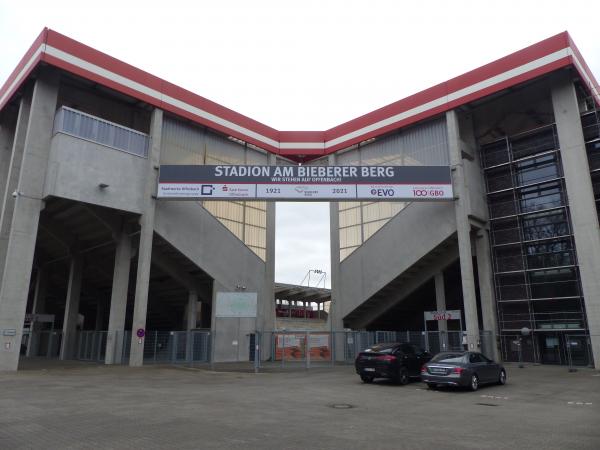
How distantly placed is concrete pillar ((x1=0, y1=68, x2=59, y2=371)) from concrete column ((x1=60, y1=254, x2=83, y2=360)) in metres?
8.98

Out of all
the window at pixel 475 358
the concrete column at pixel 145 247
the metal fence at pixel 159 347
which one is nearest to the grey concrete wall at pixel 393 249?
the metal fence at pixel 159 347

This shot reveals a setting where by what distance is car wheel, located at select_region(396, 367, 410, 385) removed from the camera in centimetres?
1686

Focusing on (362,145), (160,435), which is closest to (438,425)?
(160,435)

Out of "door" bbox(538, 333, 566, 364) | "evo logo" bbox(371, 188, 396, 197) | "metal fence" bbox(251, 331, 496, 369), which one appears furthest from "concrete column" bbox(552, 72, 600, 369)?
"evo logo" bbox(371, 188, 396, 197)

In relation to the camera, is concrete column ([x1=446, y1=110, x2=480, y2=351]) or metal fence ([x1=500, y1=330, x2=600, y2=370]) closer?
metal fence ([x1=500, y1=330, x2=600, y2=370])

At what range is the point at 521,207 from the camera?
29.1m

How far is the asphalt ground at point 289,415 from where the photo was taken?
24.9 feet

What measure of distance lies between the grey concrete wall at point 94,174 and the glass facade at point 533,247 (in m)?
21.4

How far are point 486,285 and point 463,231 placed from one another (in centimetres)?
408

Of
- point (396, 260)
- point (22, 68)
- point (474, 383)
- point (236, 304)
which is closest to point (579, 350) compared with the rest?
point (396, 260)

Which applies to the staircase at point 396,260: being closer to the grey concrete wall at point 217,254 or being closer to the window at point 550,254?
the window at point 550,254

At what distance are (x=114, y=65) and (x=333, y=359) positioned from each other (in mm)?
20032

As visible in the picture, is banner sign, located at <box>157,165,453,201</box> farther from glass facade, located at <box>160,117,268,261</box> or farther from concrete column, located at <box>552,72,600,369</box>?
concrete column, located at <box>552,72,600,369</box>

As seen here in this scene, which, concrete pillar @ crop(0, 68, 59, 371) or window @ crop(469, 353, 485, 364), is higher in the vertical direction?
concrete pillar @ crop(0, 68, 59, 371)
